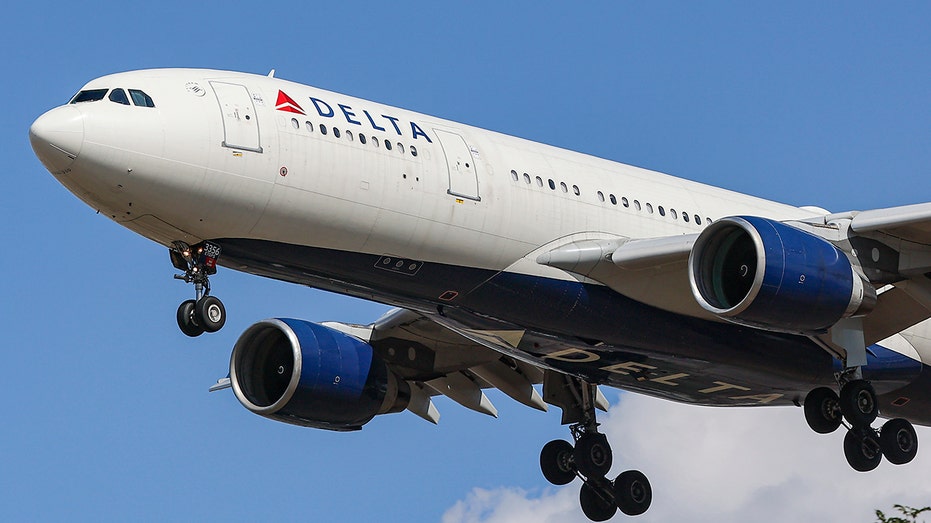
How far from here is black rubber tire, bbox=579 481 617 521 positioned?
104ft

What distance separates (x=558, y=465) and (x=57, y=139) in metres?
12.6

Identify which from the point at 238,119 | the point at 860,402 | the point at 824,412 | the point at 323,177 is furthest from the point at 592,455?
the point at 238,119

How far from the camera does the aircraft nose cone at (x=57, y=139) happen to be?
23.2 metres

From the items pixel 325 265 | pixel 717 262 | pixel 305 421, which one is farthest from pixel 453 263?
pixel 305 421

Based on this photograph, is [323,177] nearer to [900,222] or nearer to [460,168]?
[460,168]

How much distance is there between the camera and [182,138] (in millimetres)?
23922

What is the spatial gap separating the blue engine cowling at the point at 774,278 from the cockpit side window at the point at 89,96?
903 centimetres

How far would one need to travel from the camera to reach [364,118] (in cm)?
2570

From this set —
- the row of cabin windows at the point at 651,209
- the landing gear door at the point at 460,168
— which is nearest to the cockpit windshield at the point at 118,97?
the landing gear door at the point at 460,168

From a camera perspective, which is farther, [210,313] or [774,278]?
[774,278]

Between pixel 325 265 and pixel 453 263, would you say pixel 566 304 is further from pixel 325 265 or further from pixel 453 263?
pixel 325 265

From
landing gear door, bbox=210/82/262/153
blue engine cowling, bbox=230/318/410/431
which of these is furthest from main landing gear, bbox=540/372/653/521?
landing gear door, bbox=210/82/262/153

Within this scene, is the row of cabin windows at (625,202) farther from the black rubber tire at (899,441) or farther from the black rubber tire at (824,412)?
the black rubber tire at (899,441)

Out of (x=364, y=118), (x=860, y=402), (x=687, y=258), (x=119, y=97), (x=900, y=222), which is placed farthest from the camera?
(x=860, y=402)
